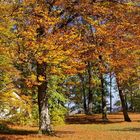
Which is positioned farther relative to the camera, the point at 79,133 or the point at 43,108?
the point at 79,133

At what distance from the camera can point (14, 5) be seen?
81.0ft

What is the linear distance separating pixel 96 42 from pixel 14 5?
6.03 metres

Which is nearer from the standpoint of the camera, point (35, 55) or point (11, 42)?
point (35, 55)

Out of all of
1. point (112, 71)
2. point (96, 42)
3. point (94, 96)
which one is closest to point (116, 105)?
point (94, 96)

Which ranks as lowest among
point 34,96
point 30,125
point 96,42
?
→ point 30,125

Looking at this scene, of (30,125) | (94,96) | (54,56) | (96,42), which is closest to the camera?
(54,56)

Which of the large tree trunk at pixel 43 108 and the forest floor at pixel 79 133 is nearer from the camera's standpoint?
the forest floor at pixel 79 133

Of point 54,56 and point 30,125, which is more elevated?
point 54,56

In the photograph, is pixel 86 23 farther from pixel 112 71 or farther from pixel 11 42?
pixel 112 71

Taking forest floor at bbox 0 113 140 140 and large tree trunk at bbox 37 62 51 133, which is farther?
large tree trunk at bbox 37 62 51 133

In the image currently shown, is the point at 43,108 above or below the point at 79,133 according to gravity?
above

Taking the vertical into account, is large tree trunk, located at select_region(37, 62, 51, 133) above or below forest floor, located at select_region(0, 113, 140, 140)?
above

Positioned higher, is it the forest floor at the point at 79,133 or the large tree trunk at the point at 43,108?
the large tree trunk at the point at 43,108

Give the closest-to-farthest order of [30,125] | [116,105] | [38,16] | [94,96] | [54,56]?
[54,56]
[38,16]
[30,125]
[94,96]
[116,105]
